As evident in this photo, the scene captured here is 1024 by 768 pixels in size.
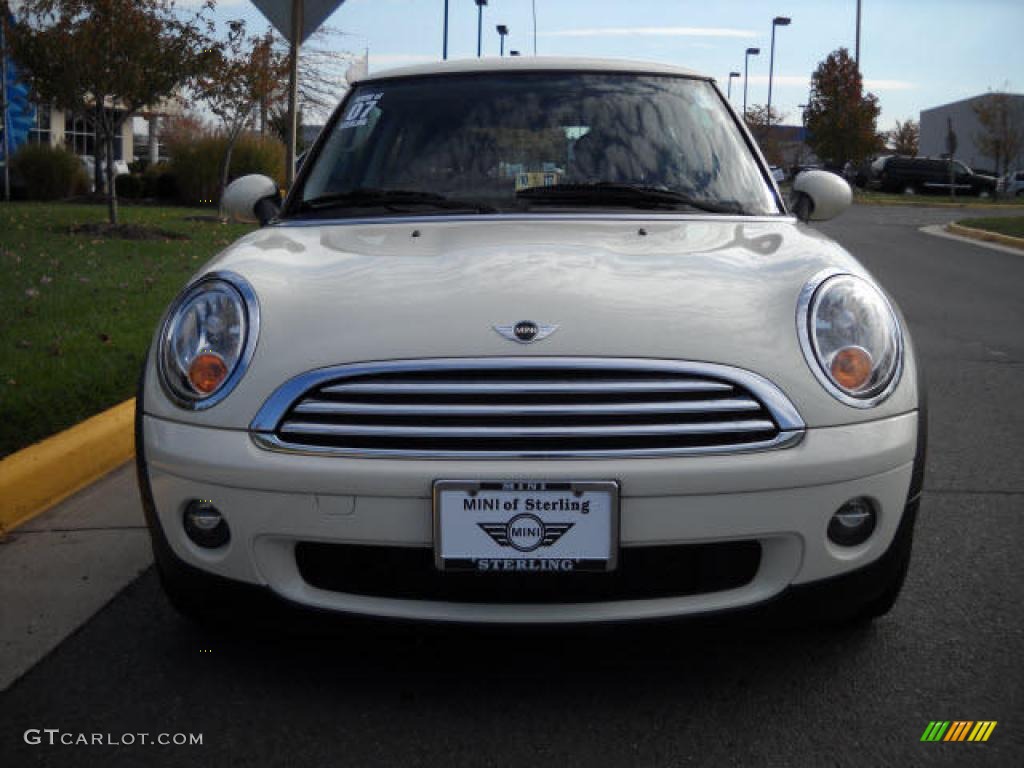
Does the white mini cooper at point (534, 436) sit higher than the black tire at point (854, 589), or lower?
higher

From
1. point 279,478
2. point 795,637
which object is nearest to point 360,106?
point 279,478

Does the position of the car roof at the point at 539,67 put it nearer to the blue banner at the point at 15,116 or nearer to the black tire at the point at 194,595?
the black tire at the point at 194,595

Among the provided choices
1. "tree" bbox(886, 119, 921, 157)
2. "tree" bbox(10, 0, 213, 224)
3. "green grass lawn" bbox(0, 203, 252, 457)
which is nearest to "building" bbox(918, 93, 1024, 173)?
"tree" bbox(886, 119, 921, 157)

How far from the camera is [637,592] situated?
2.51m

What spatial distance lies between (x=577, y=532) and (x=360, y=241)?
1158 mm

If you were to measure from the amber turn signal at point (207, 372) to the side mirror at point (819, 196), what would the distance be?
226 centimetres

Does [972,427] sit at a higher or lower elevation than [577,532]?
lower

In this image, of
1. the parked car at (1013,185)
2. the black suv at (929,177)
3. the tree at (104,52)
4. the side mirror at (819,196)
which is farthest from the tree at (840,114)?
the side mirror at (819,196)

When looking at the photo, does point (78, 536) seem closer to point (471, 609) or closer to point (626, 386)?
point (471, 609)

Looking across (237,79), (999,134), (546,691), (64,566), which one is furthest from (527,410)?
(999,134)

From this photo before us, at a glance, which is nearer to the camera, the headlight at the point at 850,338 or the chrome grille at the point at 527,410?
the chrome grille at the point at 527,410

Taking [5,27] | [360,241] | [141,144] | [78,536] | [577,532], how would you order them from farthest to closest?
[141,144] → [5,27] → [78,536] → [360,241] → [577,532]

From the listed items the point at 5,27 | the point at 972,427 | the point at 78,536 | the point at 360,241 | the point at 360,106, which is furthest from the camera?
the point at 5,27

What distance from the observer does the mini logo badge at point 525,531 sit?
2.38 m
